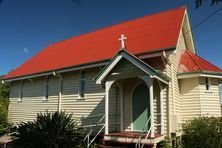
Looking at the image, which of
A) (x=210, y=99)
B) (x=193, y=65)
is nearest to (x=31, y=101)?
(x=193, y=65)

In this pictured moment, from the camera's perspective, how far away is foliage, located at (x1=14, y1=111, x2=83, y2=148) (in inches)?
459

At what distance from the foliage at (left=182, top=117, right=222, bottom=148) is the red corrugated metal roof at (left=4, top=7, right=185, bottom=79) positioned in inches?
150

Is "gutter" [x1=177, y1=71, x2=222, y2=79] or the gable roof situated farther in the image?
"gutter" [x1=177, y1=71, x2=222, y2=79]

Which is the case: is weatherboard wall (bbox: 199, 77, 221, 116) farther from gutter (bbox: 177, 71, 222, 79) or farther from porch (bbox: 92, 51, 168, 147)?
porch (bbox: 92, 51, 168, 147)

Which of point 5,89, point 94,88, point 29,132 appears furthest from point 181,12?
point 5,89

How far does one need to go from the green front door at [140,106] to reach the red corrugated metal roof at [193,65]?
107 inches

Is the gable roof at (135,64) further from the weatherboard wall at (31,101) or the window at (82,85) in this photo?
the weatherboard wall at (31,101)

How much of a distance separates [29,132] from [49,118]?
116 centimetres

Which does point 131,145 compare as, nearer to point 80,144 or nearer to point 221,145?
point 80,144

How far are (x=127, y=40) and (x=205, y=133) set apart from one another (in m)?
7.45

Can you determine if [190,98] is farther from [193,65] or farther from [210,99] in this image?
[193,65]

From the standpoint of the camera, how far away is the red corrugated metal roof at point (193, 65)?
13.7 m

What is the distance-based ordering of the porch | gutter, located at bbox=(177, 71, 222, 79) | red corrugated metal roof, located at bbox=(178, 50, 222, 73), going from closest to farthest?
the porch → gutter, located at bbox=(177, 71, 222, 79) → red corrugated metal roof, located at bbox=(178, 50, 222, 73)

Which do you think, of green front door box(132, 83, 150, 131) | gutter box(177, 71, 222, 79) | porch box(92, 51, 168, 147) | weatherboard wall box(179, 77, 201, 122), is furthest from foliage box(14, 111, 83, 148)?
gutter box(177, 71, 222, 79)
